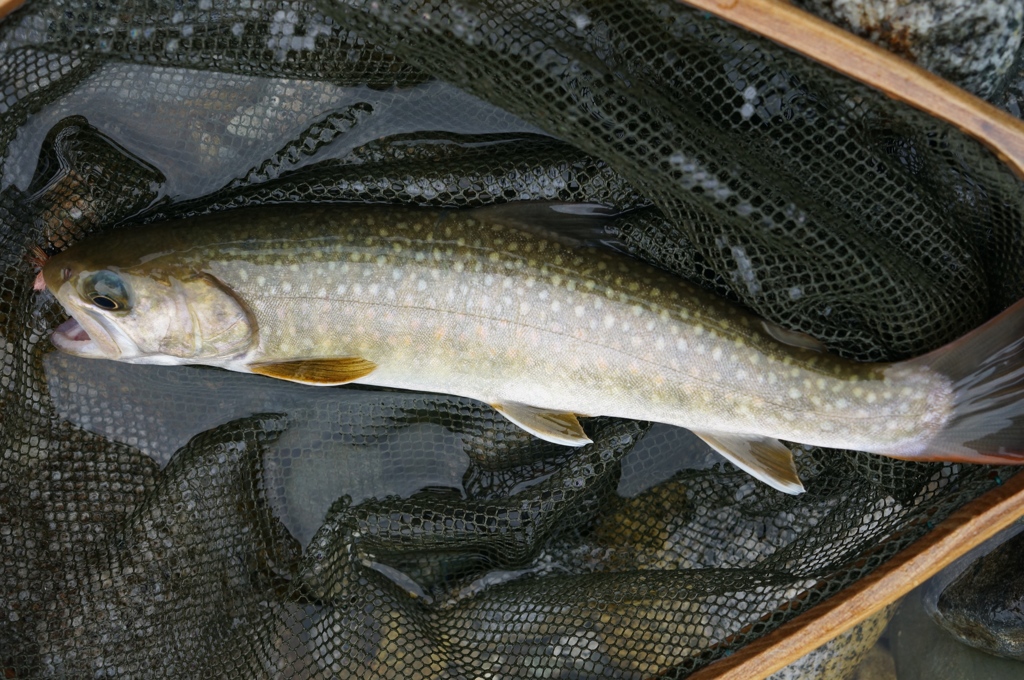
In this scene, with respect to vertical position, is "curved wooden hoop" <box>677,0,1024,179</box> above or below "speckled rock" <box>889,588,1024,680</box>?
above

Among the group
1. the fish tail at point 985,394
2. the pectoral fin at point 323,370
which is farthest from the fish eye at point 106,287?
the fish tail at point 985,394

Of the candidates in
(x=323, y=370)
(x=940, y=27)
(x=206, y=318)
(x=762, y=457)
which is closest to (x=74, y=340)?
(x=206, y=318)

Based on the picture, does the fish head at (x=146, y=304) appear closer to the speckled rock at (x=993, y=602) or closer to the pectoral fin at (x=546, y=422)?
the pectoral fin at (x=546, y=422)

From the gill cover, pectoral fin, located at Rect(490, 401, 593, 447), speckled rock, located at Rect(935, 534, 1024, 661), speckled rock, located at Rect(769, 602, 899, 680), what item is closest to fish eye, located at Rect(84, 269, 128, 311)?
the gill cover

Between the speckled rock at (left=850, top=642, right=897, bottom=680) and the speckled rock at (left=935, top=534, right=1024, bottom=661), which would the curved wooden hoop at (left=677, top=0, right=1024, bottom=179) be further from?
the speckled rock at (left=850, top=642, right=897, bottom=680)

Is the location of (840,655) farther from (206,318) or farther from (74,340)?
(74,340)
